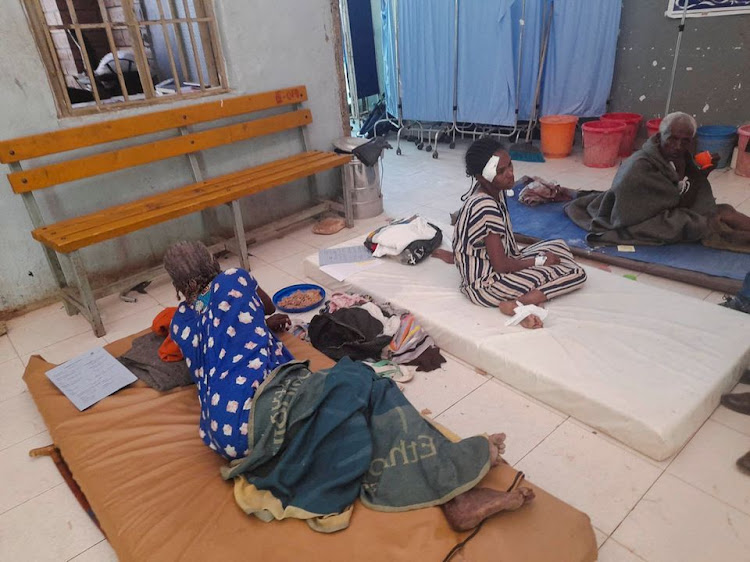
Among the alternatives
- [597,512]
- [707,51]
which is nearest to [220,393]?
[597,512]

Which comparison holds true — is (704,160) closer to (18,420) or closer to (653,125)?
(653,125)

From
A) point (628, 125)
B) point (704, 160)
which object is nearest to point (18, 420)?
point (704, 160)

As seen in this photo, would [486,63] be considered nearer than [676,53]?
No

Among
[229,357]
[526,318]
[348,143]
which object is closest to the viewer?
[229,357]

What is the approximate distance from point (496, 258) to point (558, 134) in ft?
11.8

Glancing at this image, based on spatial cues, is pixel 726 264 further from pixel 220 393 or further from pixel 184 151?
pixel 184 151

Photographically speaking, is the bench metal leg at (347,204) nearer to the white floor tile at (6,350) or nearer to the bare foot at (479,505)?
the white floor tile at (6,350)

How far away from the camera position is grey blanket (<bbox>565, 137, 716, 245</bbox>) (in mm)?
3359

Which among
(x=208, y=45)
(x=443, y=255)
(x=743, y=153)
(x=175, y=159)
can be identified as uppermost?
(x=208, y=45)

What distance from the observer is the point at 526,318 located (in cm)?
256

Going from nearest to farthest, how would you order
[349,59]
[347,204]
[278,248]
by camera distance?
[278,248], [347,204], [349,59]

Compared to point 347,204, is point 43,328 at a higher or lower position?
lower

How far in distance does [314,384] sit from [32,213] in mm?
2540

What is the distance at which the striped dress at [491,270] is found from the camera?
259 centimetres
